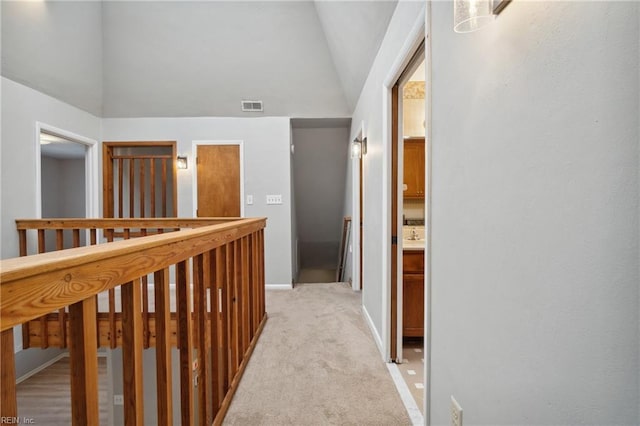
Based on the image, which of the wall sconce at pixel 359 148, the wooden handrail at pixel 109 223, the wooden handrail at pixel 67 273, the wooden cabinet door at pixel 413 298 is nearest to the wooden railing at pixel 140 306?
the wooden handrail at pixel 67 273

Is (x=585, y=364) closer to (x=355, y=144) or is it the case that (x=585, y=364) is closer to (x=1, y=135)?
(x=355, y=144)

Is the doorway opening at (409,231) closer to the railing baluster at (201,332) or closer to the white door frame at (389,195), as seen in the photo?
the white door frame at (389,195)

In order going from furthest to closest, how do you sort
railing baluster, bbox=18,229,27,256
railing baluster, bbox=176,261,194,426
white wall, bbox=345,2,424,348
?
1. railing baluster, bbox=18,229,27,256
2. white wall, bbox=345,2,424,348
3. railing baluster, bbox=176,261,194,426

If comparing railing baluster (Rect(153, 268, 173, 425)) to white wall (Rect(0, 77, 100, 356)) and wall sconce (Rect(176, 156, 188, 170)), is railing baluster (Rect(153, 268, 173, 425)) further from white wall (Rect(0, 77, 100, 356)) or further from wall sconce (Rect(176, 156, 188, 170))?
wall sconce (Rect(176, 156, 188, 170))

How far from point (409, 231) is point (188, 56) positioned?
3418 millimetres

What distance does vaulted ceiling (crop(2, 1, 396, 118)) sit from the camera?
291 cm

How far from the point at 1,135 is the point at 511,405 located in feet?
13.8

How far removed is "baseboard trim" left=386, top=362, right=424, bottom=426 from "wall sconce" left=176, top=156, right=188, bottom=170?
3641 millimetres

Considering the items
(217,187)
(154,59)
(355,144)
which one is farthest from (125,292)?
(154,59)

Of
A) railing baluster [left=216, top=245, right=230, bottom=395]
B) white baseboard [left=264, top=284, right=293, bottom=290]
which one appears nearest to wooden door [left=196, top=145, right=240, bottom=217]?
white baseboard [left=264, top=284, right=293, bottom=290]

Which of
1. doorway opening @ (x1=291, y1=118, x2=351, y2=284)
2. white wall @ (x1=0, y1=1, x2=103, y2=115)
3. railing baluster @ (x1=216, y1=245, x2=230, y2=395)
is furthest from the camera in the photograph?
doorway opening @ (x1=291, y1=118, x2=351, y2=284)

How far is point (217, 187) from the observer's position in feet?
13.9

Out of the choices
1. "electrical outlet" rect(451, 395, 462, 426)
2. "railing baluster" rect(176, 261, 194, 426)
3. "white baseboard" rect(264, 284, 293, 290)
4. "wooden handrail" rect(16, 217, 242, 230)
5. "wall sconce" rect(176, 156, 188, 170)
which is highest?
"wall sconce" rect(176, 156, 188, 170)

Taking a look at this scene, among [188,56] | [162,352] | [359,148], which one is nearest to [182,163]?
[188,56]
